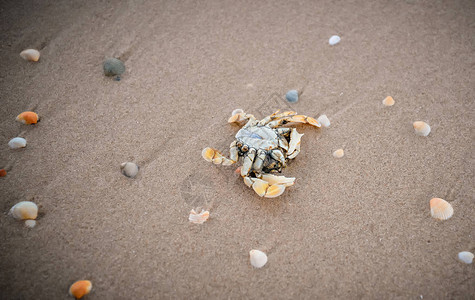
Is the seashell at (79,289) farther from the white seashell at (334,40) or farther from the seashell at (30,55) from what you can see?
the white seashell at (334,40)

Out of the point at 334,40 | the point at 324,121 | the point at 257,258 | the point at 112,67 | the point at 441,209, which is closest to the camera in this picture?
the point at 257,258

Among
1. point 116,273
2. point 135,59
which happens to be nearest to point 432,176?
point 116,273

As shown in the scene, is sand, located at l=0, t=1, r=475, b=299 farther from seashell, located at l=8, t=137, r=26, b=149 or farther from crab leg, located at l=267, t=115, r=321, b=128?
crab leg, located at l=267, t=115, r=321, b=128

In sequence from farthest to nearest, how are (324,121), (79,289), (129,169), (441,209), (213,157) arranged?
1. (324,121)
2. (129,169)
3. (213,157)
4. (441,209)
5. (79,289)

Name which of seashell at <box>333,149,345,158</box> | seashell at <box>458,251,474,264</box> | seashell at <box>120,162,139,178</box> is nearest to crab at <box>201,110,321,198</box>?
seashell at <box>333,149,345,158</box>

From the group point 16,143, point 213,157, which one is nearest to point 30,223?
point 16,143

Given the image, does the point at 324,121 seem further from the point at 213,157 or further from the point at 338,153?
the point at 213,157

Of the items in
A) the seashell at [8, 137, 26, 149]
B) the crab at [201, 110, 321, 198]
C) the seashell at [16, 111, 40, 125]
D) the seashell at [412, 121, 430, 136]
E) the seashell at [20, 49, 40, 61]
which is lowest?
the seashell at [412, 121, 430, 136]
